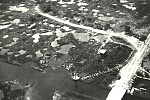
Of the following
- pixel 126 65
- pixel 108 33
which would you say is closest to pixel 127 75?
pixel 126 65

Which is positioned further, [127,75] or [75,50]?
[75,50]

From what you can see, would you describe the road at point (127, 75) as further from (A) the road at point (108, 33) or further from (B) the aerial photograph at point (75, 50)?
(A) the road at point (108, 33)

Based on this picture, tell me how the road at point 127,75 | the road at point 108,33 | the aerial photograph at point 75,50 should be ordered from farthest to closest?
the road at point 108,33 < the aerial photograph at point 75,50 < the road at point 127,75

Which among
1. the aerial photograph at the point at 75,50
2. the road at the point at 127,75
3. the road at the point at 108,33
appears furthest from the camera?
the road at the point at 108,33

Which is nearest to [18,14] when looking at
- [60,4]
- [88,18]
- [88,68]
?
[60,4]

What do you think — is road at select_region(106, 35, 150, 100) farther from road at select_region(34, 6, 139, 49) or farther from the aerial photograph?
road at select_region(34, 6, 139, 49)

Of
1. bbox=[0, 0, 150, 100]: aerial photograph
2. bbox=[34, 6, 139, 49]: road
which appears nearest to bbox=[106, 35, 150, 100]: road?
bbox=[0, 0, 150, 100]: aerial photograph

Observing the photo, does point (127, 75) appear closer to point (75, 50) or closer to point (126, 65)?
point (126, 65)

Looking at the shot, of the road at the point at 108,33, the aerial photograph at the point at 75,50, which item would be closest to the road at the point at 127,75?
the aerial photograph at the point at 75,50
